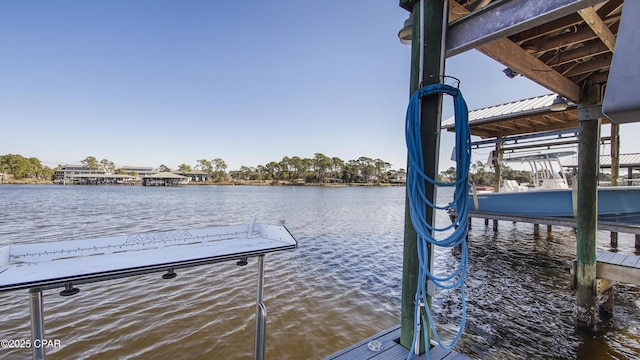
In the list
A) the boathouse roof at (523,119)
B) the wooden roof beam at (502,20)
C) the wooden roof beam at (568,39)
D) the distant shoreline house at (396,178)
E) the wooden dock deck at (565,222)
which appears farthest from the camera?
the distant shoreline house at (396,178)

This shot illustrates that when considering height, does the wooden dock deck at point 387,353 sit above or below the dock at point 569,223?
below

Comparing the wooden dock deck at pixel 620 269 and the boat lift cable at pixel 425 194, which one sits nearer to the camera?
the boat lift cable at pixel 425 194

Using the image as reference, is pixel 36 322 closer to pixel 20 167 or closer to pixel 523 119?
pixel 523 119

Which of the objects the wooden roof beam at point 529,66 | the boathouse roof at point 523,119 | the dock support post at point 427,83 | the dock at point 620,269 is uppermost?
the boathouse roof at point 523,119

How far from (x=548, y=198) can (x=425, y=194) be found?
21.8 feet

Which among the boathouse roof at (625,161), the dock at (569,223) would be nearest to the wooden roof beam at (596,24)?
the dock at (569,223)

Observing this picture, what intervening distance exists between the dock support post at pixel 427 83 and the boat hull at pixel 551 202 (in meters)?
6.50

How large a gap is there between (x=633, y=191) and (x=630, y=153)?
19.7 m

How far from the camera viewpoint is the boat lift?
1.37 metres

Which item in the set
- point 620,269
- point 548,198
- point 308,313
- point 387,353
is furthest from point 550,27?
point 548,198

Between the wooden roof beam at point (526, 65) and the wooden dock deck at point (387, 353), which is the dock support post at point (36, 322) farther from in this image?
the wooden roof beam at point (526, 65)

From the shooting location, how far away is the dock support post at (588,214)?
12.0 ft

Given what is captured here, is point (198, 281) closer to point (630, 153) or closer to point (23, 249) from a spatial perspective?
point (23, 249)

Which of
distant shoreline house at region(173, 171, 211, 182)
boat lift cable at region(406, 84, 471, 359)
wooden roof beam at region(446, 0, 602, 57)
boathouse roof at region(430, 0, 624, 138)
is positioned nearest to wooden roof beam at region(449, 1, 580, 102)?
boathouse roof at region(430, 0, 624, 138)
